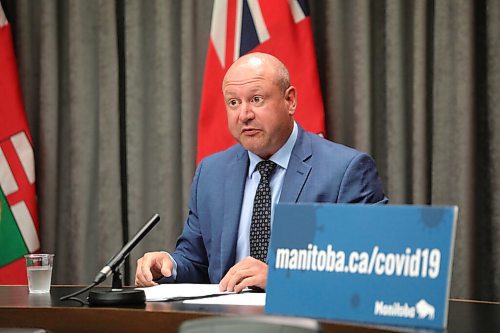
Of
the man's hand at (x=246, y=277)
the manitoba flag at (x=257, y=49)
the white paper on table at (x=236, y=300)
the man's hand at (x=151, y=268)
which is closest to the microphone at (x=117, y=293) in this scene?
the white paper on table at (x=236, y=300)

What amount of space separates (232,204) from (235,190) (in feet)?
0.18

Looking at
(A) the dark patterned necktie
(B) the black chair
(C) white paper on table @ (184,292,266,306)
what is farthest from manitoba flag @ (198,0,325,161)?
(B) the black chair

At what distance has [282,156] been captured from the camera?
2.95 m

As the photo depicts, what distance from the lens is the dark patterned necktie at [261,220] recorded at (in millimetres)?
2797

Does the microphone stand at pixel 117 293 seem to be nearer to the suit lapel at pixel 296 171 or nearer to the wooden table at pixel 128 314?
the wooden table at pixel 128 314

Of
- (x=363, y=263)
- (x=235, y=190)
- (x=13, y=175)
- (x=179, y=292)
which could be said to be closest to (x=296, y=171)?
(x=235, y=190)

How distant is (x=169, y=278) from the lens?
272cm

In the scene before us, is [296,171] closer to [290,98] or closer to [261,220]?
[261,220]

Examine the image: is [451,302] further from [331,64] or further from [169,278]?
[331,64]

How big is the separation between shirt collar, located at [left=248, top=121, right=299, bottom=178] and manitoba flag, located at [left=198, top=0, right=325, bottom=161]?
59cm

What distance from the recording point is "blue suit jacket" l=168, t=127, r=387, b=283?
2.79 metres

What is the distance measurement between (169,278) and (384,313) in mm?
1255

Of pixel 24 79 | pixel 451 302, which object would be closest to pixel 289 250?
pixel 451 302

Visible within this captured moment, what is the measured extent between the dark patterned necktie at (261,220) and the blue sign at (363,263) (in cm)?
105
